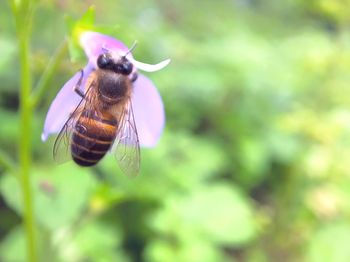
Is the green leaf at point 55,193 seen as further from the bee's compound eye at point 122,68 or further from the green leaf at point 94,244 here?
the bee's compound eye at point 122,68

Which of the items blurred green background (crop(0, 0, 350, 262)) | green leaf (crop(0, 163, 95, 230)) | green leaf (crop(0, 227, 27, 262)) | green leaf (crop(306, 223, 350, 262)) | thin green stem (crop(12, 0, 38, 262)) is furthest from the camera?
green leaf (crop(306, 223, 350, 262))

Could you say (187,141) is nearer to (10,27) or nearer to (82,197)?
(10,27)

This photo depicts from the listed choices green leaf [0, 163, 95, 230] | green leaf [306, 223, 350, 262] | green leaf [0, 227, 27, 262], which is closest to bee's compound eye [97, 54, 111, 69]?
green leaf [0, 163, 95, 230]

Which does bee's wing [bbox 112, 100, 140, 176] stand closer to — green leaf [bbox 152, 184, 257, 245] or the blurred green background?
the blurred green background

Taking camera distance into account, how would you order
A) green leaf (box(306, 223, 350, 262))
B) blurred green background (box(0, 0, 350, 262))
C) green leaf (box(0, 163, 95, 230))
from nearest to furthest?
green leaf (box(0, 163, 95, 230)), blurred green background (box(0, 0, 350, 262)), green leaf (box(306, 223, 350, 262))

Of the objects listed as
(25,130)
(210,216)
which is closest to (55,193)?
(25,130)

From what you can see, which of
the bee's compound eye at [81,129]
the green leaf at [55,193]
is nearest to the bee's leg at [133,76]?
the bee's compound eye at [81,129]

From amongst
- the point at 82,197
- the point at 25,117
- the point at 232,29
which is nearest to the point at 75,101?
the point at 25,117

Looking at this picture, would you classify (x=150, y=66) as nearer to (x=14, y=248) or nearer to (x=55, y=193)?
(x=55, y=193)
